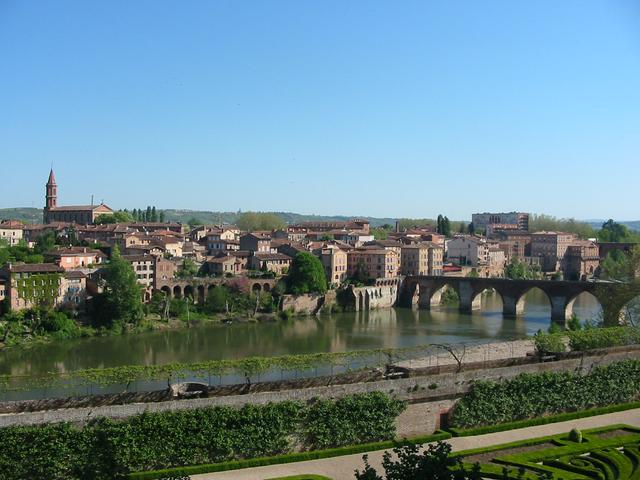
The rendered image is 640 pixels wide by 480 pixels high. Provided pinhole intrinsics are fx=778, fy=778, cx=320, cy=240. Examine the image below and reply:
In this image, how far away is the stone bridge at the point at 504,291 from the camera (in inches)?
1919

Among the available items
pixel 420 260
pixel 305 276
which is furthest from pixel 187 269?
pixel 420 260

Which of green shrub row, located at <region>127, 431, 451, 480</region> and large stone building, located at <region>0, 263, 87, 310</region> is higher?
large stone building, located at <region>0, 263, 87, 310</region>

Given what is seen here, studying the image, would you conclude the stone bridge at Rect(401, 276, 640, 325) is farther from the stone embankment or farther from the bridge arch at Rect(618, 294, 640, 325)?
the stone embankment

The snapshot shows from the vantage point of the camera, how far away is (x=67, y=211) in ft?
256

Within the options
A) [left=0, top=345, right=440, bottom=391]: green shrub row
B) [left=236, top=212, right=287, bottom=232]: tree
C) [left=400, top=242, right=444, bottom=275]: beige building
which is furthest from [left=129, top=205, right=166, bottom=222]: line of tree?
[left=0, top=345, right=440, bottom=391]: green shrub row

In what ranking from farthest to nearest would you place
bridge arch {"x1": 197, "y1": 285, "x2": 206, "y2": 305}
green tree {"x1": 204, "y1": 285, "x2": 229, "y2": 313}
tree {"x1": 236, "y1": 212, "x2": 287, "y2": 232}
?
1. tree {"x1": 236, "y1": 212, "x2": 287, "y2": 232}
2. bridge arch {"x1": 197, "y1": 285, "x2": 206, "y2": 305}
3. green tree {"x1": 204, "y1": 285, "x2": 229, "y2": 313}

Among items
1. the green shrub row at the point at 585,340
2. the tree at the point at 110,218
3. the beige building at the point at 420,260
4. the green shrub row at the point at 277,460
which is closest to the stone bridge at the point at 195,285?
the beige building at the point at 420,260

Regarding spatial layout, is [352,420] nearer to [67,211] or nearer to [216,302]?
[216,302]

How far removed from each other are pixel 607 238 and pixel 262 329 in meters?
66.4

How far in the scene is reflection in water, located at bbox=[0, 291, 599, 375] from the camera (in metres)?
35.0

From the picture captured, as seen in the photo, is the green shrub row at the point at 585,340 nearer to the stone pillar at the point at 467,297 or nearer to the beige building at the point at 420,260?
the stone pillar at the point at 467,297

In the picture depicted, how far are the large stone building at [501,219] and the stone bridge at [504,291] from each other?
68.4 meters

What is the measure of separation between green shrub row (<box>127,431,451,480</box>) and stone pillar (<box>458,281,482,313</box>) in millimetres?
33555

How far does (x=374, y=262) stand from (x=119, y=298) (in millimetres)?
21746
